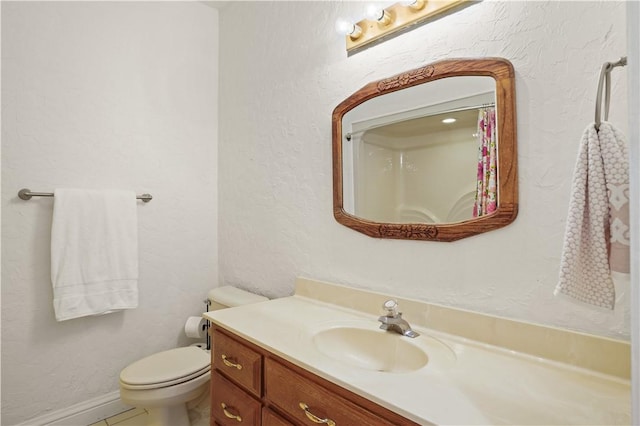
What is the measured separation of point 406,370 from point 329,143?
0.99 metres

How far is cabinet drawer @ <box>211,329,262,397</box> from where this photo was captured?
3.67ft

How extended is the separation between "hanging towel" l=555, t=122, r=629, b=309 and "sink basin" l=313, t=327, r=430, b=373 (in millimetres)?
500

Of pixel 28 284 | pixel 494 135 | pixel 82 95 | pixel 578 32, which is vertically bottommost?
pixel 28 284

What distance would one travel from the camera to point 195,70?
226 centimetres

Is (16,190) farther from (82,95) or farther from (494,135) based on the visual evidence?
(494,135)

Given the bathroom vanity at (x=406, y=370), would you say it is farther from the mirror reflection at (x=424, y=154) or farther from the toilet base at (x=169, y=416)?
the toilet base at (x=169, y=416)

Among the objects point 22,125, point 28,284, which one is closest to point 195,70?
point 22,125

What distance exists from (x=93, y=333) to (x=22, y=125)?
1.12 metres

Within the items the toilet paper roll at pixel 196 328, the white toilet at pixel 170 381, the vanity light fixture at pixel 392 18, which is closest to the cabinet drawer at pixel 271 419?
the white toilet at pixel 170 381

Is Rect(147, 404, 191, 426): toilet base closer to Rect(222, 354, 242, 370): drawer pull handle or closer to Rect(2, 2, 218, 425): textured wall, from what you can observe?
Rect(2, 2, 218, 425): textured wall

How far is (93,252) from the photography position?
70.7 inches

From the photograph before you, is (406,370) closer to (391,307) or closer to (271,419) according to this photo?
(391,307)

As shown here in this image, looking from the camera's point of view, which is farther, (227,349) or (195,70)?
(195,70)

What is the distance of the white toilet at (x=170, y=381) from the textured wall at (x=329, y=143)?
46cm
